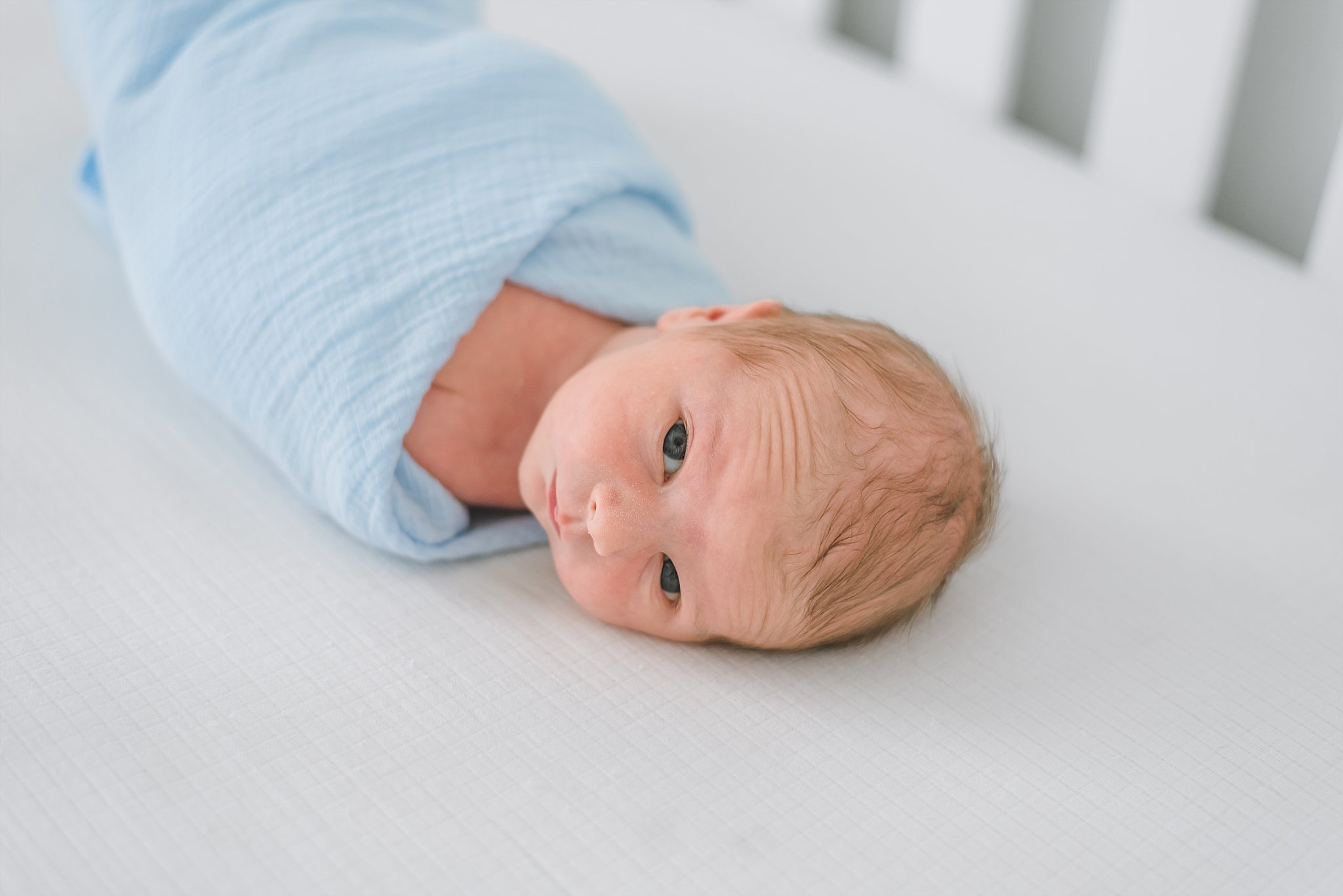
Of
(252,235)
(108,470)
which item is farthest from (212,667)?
(252,235)

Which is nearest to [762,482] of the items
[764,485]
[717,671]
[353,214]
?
[764,485]

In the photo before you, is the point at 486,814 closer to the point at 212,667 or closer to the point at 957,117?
the point at 212,667

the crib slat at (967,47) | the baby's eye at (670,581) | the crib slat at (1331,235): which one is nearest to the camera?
the baby's eye at (670,581)

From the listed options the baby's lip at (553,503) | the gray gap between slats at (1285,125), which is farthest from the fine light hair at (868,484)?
the gray gap between slats at (1285,125)

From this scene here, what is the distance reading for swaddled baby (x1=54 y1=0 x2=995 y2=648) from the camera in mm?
760

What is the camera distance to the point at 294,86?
1013mm

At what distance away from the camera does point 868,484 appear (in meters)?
0.75

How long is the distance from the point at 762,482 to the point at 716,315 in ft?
0.66

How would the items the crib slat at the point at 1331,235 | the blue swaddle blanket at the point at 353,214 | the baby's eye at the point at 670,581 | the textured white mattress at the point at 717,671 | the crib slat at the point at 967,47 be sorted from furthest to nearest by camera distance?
the crib slat at the point at 967,47 → the crib slat at the point at 1331,235 → the blue swaddle blanket at the point at 353,214 → the baby's eye at the point at 670,581 → the textured white mattress at the point at 717,671

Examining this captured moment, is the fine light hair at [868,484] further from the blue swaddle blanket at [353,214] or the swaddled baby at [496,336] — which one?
the blue swaddle blanket at [353,214]

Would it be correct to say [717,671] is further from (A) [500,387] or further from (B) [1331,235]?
(B) [1331,235]

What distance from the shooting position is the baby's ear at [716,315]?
888 millimetres

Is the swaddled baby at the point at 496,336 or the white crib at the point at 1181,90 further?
the white crib at the point at 1181,90

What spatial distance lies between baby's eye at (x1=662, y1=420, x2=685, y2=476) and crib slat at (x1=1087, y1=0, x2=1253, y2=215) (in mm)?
741
